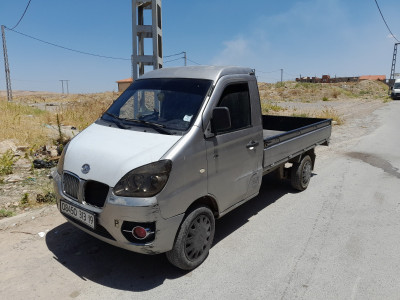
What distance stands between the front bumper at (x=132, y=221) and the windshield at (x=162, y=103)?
0.93 metres

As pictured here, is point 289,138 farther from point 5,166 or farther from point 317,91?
point 317,91

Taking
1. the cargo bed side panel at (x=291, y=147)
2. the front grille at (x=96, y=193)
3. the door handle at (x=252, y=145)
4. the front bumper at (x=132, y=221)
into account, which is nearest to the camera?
the front bumper at (x=132, y=221)

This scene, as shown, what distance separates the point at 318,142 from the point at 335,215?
6.08 feet

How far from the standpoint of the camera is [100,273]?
3203mm

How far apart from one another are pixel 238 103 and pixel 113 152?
66.6 inches

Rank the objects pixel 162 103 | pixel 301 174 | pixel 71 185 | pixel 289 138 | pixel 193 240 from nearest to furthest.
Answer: pixel 71 185
pixel 193 240
pixel 162 103
pixel 289 138
pixel 301 174

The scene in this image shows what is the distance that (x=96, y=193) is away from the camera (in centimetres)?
294

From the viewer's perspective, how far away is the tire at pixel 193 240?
301cm

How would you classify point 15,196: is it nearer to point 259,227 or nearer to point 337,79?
point 259,227

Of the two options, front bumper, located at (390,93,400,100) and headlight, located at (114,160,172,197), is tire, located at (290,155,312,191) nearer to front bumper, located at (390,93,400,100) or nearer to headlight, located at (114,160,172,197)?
headlight, located at (114,160,172,197)

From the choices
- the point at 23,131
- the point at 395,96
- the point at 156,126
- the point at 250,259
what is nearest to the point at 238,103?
the point at 156,126

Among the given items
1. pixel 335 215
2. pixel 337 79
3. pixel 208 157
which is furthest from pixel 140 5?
pixel 337 79

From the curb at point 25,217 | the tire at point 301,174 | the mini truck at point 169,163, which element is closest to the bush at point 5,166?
the curb at point 25,217

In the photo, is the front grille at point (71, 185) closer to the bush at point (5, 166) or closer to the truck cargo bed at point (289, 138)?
the truck cargo bed at point (289, 138)
